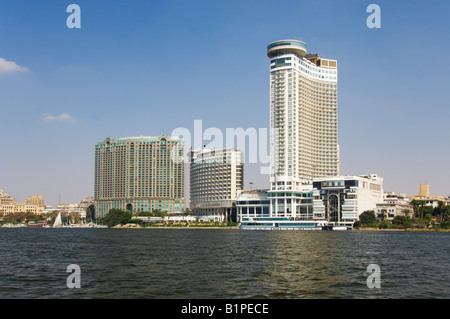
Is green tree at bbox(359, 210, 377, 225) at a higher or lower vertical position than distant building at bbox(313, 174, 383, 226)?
lower

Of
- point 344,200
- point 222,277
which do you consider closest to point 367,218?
point 344,200

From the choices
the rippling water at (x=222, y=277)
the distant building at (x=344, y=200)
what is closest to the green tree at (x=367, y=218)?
the distant building at (x=344, y=200)

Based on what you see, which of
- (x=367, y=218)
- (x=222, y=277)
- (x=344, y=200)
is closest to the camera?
(x=222, y=277)

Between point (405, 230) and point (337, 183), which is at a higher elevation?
point (337, 183)

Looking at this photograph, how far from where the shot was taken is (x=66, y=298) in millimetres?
31562

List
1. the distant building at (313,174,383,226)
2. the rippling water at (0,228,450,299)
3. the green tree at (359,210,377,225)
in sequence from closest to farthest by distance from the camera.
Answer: the rippling water at (0,228,450,299), the green tree at (359,210,377,225), the distant building at (313,174,383,226)

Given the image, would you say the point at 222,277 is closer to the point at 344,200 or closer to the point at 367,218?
the point at 367,218

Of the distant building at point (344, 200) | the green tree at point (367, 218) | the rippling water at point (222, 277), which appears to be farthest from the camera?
the distant building at point (344, 200)

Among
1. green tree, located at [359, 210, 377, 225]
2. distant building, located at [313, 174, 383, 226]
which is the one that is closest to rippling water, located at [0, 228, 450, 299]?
green tree, located at [359, 210, 377, 225]

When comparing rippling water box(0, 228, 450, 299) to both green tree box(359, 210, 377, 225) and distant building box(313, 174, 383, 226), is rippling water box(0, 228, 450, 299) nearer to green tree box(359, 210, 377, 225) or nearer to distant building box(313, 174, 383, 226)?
green tree box(359, 210, 377, 225)

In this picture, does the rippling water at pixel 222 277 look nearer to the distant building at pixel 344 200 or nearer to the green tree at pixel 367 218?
the green tree at pixel 367 218
